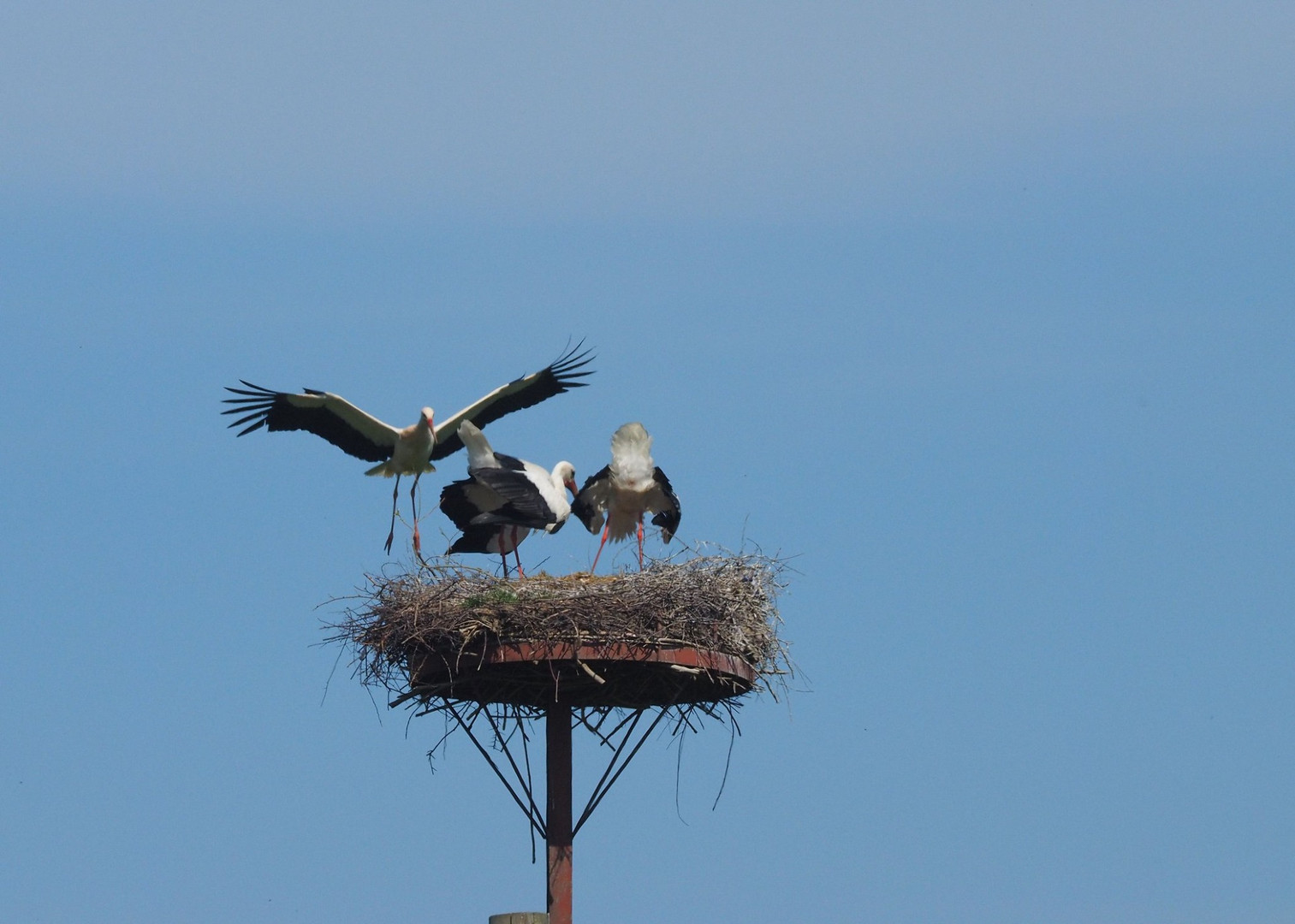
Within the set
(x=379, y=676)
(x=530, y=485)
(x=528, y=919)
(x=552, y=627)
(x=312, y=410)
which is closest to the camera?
(x=528, y=919)

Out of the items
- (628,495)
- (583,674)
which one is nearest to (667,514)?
(628,495)

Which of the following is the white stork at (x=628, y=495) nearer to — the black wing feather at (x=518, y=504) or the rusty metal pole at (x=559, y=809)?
the black wing feather at (x=518, y=504)

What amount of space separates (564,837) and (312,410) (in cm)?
471

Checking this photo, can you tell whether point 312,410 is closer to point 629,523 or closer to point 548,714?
point 629,523

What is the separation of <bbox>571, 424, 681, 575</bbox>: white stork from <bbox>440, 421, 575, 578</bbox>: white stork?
8.9 inches

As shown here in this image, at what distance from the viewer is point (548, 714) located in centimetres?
1009

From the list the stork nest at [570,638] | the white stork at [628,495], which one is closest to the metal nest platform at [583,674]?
the stork nest at [570,638]

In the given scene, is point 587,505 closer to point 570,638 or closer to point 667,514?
point 667,514

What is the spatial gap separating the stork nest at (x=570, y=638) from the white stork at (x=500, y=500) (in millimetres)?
1632

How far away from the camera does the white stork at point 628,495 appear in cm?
1238

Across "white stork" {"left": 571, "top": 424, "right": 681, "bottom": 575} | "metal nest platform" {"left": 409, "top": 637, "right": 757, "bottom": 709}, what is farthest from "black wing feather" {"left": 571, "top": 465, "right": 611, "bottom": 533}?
"metal nest platform" {"left": 409, "top": 637, "right": 757, "bottom": 709}

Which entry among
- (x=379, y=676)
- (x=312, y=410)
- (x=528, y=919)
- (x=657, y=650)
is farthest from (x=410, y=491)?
(x=528, y=919)

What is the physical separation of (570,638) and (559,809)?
3.38 feet

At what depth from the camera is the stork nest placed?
31.9ft
